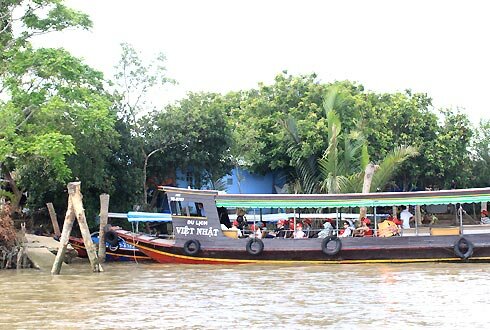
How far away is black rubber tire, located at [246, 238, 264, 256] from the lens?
66.2ft

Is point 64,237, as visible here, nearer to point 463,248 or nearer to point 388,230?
point 388,230

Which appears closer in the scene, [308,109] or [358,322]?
[358,322]

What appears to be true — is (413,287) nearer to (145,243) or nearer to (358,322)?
(358,322)

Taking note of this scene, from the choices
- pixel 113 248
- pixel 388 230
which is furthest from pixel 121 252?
pixel 388 230

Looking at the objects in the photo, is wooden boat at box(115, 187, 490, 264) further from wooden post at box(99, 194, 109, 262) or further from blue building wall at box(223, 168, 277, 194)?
blue building wall at box(223, 168, 277, 194)

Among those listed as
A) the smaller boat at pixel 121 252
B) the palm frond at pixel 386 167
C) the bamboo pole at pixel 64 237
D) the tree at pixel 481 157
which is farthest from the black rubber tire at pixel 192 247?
the tree at pixel 481 157

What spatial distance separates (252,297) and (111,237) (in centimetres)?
824

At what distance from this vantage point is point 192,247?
20625mm

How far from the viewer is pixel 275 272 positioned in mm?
18266

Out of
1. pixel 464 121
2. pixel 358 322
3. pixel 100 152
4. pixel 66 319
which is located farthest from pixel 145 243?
pixel 464 121

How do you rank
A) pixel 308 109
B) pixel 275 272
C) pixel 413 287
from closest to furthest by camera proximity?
pixel 413 287, pixel 275 272, pixel 308 109

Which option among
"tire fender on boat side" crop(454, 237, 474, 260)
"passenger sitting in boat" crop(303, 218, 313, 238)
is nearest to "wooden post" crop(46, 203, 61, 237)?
"passenger sitting in boat" crop(303, 218, 313, 238)

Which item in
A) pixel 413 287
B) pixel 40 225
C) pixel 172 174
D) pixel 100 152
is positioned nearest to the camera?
pixel 413 287

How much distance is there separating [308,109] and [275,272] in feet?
46.3
